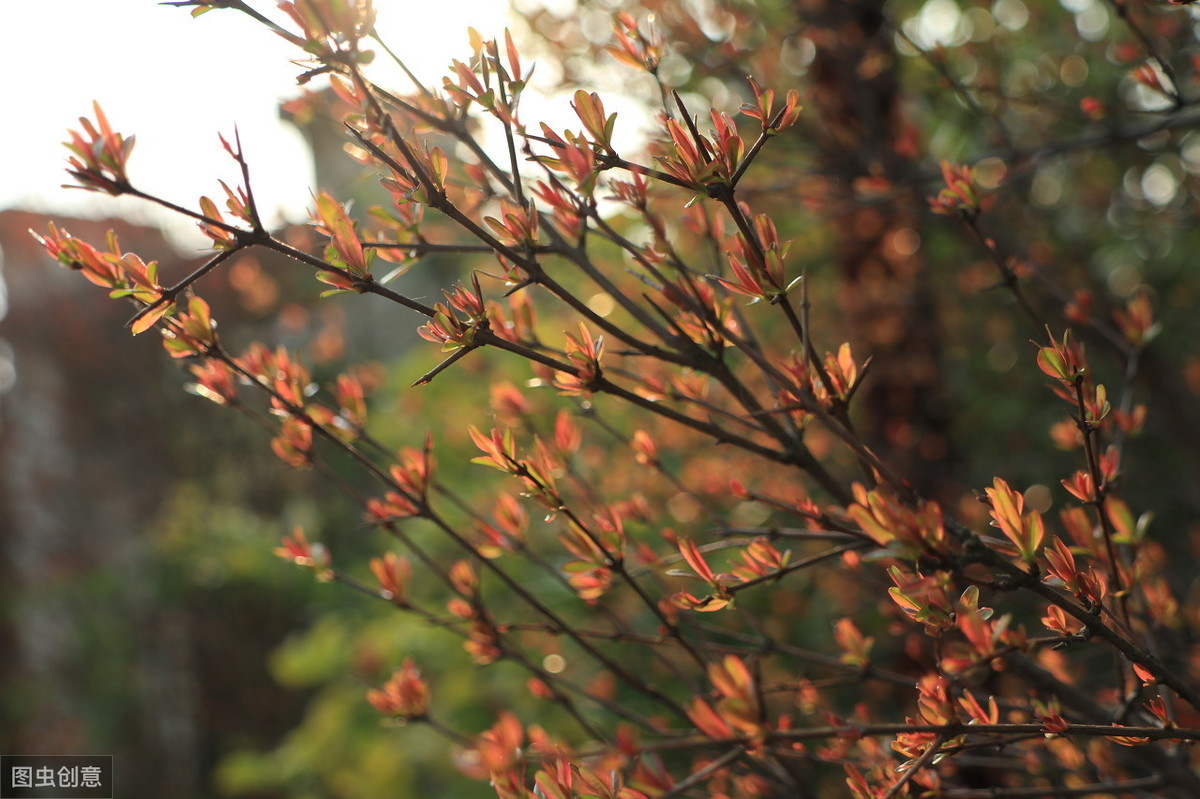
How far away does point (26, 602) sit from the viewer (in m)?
8.25

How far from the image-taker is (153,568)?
781cm

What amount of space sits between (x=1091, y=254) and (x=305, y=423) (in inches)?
206

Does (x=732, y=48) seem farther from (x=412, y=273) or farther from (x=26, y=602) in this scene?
(x=26, y=602)

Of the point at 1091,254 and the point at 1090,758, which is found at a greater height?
the point at 1091,254

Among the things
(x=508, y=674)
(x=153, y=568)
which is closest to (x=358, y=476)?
(x=153, y=568)

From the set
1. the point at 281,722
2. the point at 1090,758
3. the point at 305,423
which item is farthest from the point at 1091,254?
the point at 281,722

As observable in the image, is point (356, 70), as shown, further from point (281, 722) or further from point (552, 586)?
point (281, 722)

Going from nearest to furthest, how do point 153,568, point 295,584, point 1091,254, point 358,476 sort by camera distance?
point 1091,254, point 295,584, point 153,568, point 358,476

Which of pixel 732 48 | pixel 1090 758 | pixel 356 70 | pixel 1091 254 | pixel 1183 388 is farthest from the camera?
pixel 1091 254

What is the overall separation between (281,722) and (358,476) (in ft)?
8.22

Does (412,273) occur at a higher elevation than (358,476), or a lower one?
higher

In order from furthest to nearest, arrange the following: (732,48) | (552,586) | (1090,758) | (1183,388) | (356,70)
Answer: (1183,388), (552,586), (732,48), (1090,758), (356,70)

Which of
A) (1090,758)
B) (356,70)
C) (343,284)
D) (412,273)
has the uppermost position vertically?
(412,273)

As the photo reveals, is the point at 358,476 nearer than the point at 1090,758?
No
